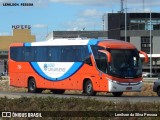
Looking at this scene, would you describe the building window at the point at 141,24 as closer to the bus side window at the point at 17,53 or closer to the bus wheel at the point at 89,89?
the bus side window at the point at 17,53

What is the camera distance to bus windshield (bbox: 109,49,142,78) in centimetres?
2783

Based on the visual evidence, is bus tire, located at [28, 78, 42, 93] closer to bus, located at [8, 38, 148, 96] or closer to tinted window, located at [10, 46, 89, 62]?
bus, located at [8, 38, 148, 96]

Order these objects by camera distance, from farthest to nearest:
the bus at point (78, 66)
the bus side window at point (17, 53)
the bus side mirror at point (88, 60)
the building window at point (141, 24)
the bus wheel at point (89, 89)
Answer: the building window at point (141, 24)
the bus side window at point (17, 53)
the bus side mirror at point (88, 60)
the bus wheel at point (89, 89)
the bus at point (78, 66)

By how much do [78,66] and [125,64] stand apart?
10.5 feet

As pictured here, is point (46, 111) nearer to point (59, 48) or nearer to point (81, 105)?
point (81, 105)

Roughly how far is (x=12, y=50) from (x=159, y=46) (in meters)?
88.0

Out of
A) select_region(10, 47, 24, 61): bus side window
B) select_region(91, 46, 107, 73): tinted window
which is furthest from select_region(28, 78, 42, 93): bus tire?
select_region(91, 46, 107, 73): tinted window

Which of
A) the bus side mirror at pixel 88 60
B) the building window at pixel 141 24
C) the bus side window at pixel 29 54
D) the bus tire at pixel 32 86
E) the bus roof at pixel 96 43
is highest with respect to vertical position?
the building window at pixel 141 24

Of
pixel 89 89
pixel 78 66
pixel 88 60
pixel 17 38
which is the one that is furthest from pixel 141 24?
pixel 89 89

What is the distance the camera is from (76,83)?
3022 cm

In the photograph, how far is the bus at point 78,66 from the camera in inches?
1102

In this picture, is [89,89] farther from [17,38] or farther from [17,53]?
[17,38]

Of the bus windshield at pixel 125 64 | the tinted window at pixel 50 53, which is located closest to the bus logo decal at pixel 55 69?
the tinted window at pixel 50 53

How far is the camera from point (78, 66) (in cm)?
2994
